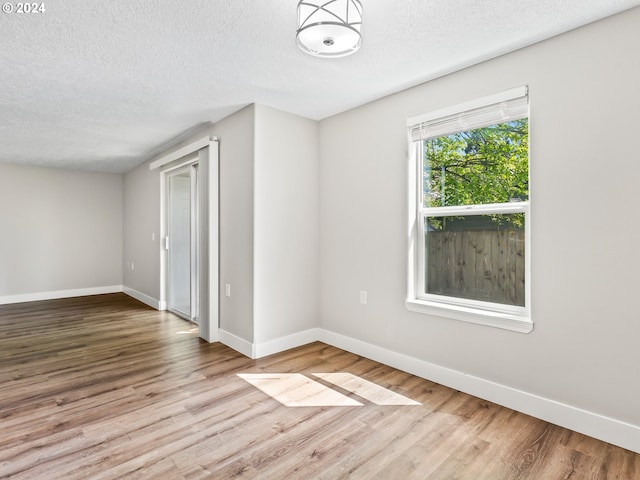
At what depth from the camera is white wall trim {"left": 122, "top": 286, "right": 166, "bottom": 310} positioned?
5.45 m

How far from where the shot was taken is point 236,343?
3559 millimetres

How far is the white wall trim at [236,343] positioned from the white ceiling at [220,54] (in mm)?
2293

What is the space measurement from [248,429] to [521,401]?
1.80 meters

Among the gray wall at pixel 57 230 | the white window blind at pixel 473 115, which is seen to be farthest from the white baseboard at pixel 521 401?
the gray wall at pixel 57 230

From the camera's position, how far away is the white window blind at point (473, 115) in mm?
2359

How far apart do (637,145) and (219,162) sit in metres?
3.44

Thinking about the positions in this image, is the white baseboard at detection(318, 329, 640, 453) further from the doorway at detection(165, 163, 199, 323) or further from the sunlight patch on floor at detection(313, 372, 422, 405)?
the doorway at detection(165, 163, 199, 323)

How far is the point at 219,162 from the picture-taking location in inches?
151

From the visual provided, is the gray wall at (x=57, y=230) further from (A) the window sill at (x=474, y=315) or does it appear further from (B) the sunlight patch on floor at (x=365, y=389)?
(A) the window sill at (x=474, y=315)

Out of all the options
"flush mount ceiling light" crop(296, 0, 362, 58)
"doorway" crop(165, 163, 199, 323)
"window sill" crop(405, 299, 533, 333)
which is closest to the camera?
"flush mount ceiling light" crop(296, 0, 362, 58)

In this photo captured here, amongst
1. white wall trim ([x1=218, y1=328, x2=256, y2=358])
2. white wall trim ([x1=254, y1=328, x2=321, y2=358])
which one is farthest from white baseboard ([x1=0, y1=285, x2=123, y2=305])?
white wall trim ([x1=254, y1=328, x2=321, y2=358])

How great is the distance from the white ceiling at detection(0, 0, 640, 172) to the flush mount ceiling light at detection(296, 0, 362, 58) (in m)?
0.26

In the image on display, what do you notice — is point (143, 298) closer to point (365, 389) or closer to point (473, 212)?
point (365, 389)

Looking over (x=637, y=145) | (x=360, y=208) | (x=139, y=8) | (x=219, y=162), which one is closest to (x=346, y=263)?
(x=360, y=208)
